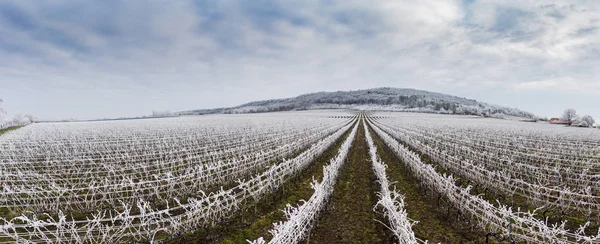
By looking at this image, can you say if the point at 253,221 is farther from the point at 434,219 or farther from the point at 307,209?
the point at 434,219

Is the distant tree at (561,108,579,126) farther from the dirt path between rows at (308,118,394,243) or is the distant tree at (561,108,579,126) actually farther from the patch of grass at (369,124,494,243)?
the dirt path between rows at (308,118,394,243)

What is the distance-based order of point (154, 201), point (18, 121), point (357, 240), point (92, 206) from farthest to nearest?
1. point (18, 121)
2. point (154, 201)
3. point (92, 206)
4. point (357, 240)

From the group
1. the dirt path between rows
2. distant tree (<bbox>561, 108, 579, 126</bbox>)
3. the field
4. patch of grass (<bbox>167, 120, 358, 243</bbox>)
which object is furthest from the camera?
distant tree (<bbox>561, 108, 579, 126</bbox>)

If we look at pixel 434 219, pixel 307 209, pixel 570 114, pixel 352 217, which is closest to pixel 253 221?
pixel 307 209

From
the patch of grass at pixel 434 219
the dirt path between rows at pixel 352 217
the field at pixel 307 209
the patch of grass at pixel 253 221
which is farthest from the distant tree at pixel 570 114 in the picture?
the patch of grass at pixel 253 221

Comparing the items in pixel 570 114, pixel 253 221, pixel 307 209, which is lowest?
pixel 253 221

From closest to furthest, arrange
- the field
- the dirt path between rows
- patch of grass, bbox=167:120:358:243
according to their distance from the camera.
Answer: the field, patch of grass, bbox=167:120:358:243, the dirt path between rows

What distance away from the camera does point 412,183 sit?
469 inches

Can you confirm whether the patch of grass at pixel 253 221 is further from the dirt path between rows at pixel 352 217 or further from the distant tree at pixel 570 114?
the distant tree at pixel 570 114

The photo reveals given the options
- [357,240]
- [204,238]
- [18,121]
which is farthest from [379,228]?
[18,121]

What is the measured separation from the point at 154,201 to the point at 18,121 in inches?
3758

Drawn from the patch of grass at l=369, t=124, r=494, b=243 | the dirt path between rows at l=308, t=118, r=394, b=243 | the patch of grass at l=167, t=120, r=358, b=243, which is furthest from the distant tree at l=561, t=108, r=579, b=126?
the patch of grass at l=167, t=120, r=358, b=243

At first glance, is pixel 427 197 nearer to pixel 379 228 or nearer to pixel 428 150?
pixel 379 228

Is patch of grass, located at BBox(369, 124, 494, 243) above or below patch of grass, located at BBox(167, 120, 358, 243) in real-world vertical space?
below
